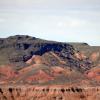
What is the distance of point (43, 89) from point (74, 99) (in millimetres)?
12627

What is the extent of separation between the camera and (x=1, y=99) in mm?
186125

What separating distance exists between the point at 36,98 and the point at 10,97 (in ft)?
33.4


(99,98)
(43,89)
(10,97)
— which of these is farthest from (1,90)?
(99,98)

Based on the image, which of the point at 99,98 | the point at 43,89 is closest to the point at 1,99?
the point at 43,89

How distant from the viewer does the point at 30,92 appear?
7840 inches

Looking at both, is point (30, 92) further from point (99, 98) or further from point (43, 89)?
point (99, 98)

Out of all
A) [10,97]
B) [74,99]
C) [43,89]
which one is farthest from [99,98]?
[10,97]

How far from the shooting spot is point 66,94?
197625mm

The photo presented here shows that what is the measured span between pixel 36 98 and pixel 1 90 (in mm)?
14508

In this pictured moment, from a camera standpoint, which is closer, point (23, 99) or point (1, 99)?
point (1, 99)

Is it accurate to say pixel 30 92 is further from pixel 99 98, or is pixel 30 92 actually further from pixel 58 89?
pixel 99 98

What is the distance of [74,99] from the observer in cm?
19875

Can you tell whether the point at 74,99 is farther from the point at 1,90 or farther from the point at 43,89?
the point at 1,90

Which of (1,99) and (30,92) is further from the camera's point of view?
(30,92)
